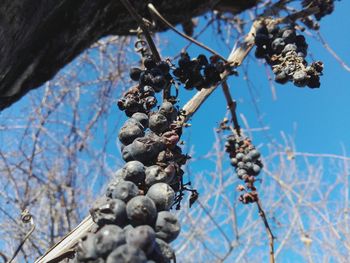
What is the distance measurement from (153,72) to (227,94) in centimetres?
62

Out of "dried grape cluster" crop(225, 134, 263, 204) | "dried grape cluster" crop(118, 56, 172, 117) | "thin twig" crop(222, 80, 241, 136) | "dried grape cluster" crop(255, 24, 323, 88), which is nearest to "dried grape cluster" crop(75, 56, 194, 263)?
"dried grape cluster" crop(118, 56, 172, 117)

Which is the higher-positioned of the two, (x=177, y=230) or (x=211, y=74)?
(x=211, y=74)

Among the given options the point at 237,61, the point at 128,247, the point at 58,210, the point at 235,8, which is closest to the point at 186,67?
the point at 237,61

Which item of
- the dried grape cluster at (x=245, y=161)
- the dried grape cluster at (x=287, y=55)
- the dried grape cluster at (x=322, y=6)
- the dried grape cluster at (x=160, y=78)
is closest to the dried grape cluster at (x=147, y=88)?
the dried grape cluster at (x=160, y=78)

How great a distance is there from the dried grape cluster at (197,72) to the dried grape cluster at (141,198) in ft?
0.78

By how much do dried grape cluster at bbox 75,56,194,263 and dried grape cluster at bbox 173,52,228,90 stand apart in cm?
24

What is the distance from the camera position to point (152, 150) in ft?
2.34

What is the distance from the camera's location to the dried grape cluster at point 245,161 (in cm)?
128

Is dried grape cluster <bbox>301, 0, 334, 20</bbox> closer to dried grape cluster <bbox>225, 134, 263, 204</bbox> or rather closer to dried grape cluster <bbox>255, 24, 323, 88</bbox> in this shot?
dried grape cluster <bbox>255, 24, 323, 88</bbox>

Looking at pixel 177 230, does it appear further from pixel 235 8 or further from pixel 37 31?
pixel 235 8

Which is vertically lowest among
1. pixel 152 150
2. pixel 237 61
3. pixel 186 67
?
pixel 152 150

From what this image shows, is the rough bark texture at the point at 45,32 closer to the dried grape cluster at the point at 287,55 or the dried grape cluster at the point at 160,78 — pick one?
the dried grape cluster at the point at 160,78

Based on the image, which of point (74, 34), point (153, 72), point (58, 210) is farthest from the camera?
point (58, 210)

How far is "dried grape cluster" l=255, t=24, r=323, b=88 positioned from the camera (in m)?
1.03
